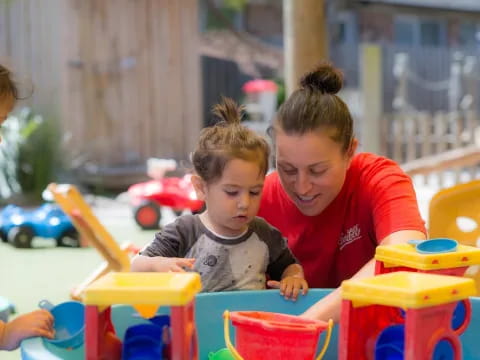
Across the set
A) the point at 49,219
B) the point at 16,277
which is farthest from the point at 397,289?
the point at 49,219

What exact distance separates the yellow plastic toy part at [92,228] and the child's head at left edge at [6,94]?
1668 mm

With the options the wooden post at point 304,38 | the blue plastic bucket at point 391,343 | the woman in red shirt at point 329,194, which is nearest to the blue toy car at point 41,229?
the wooden post at point 304,38

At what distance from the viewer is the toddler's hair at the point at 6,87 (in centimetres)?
174

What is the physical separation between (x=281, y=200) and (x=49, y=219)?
325cm

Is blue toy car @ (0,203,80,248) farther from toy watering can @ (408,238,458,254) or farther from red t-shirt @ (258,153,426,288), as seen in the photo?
toy watering can @ (408,238,458,254)

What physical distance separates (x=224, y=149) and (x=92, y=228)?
5.84 ft

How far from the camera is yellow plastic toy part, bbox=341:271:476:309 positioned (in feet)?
3.65

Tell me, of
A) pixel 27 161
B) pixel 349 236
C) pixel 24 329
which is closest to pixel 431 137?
pixel 27 161

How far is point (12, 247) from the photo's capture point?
5016mm

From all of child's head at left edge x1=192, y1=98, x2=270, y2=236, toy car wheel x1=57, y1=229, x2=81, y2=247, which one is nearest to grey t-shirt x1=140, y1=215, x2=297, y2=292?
child's head at left edge x1=192, y1=98, x2=270, y2=236

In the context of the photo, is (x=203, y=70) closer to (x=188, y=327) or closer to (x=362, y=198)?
(x=362, y=198)

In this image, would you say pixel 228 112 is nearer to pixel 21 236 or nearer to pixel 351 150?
pixel 351 150

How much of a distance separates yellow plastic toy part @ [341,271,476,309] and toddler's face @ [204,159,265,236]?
0.61m

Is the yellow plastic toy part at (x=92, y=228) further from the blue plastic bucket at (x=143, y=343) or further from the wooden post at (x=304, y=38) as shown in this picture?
the blue plastic bucket at (x=143, y=343)
